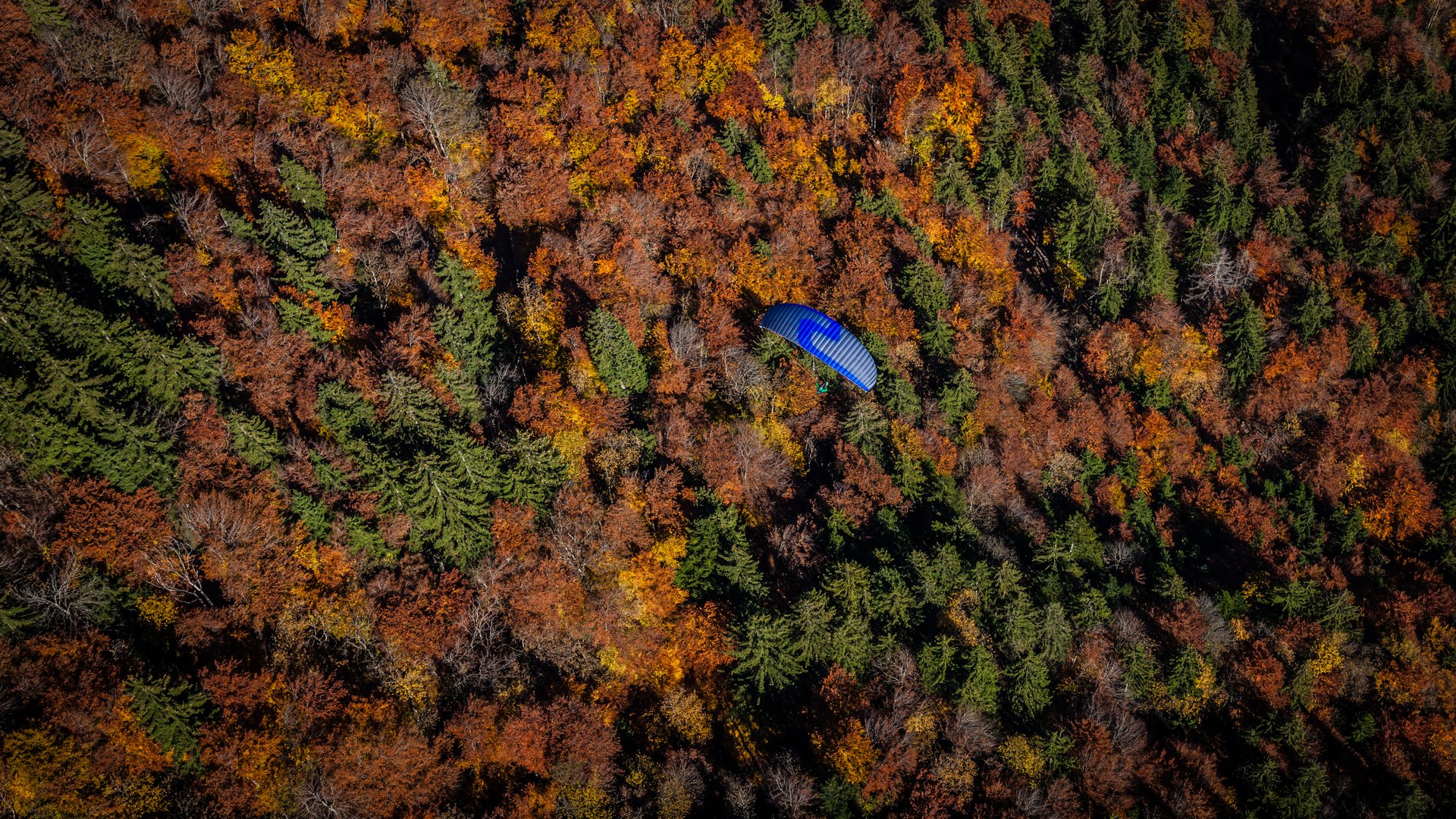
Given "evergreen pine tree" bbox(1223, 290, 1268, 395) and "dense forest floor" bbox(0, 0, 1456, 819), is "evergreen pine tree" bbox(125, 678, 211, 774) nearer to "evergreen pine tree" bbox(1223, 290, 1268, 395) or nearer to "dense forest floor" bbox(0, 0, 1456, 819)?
"dense forest floor" bbox(0, 0, 1456, 819)

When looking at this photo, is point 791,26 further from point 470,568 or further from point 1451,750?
point 1451,750

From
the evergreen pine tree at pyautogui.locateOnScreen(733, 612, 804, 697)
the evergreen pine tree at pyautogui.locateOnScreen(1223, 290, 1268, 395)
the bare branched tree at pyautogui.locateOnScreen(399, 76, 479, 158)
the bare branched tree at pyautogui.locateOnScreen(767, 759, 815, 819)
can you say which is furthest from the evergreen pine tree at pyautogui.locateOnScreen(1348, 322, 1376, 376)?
the bare branched tree at pyautogui.locateOnScreen(399, 76, 479, 158)

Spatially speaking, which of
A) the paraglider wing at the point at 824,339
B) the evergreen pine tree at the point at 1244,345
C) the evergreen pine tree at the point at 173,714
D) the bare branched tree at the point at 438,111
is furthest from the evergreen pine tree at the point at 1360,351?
the evergreen pine tree at the point at 173,714

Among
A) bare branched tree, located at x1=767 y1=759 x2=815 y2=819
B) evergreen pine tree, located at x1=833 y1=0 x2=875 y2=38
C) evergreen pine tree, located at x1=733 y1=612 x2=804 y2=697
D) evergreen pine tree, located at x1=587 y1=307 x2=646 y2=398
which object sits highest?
evergreen pine tree, located at x1=833 y1=0 x2=875 y2=38

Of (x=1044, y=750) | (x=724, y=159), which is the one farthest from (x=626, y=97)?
(x=1044, y=750)

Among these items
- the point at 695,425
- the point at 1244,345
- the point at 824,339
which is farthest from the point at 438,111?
the point at 1244,345

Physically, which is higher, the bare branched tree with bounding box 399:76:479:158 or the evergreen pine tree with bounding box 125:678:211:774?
the bare branched tree with bounding box 399:76:479:158

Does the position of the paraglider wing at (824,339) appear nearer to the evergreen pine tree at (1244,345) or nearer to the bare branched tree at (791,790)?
the bare branched tree at (791,790)
